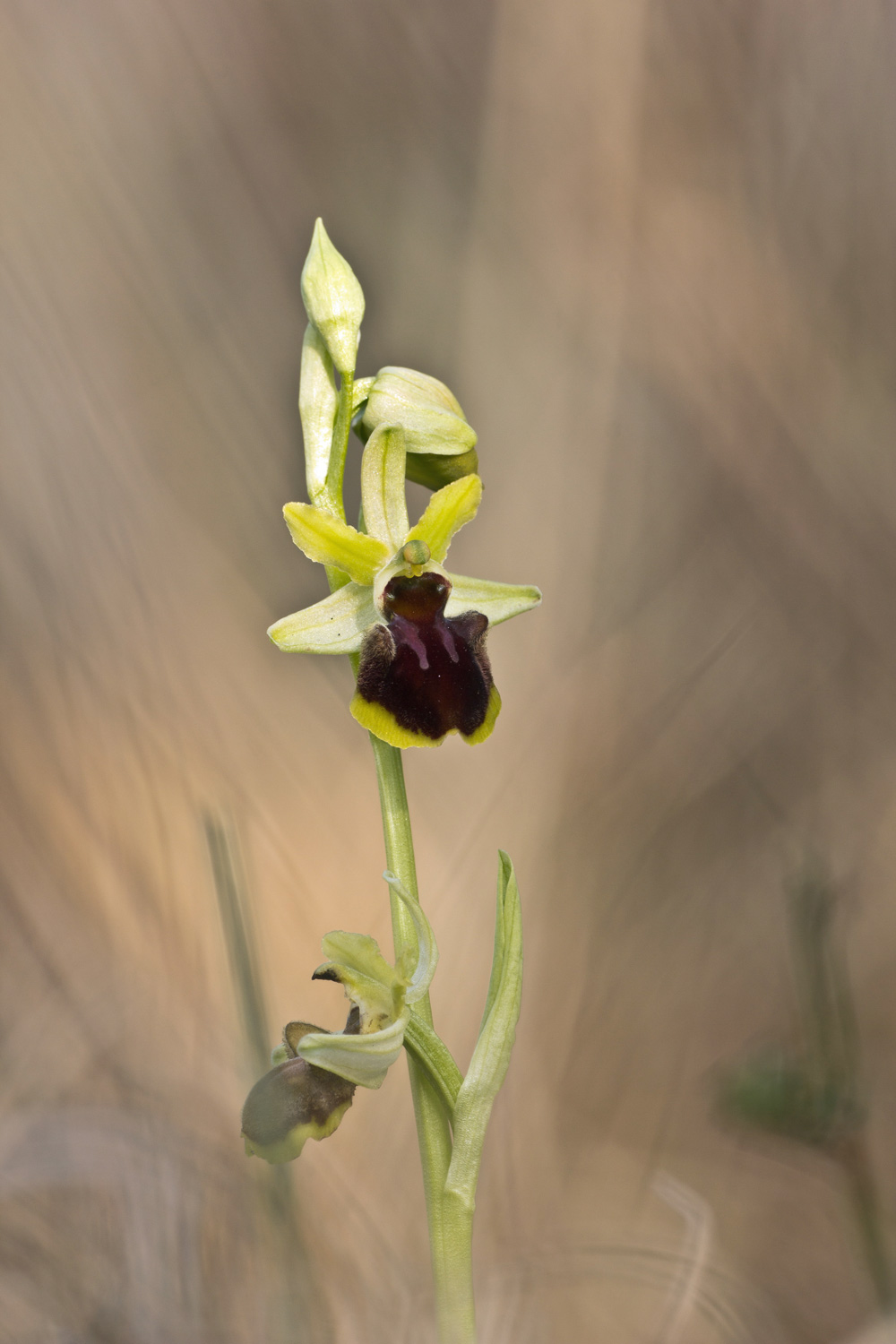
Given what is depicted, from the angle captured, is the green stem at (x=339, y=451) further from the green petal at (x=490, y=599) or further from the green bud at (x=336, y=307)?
the green petal at (x=490, y=599)

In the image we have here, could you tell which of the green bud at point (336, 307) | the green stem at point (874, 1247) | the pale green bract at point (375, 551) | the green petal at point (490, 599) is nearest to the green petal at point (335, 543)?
the pale green bract at point (375, 551)

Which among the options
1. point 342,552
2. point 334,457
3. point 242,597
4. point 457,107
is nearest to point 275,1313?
point 342,552

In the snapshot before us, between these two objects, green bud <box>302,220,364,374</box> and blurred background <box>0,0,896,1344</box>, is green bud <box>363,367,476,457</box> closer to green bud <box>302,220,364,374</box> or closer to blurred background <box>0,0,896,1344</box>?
green bud <box>302,220,364,374</box>

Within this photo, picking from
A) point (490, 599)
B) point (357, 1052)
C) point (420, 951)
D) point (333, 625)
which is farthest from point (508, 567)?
point (357, 1052)

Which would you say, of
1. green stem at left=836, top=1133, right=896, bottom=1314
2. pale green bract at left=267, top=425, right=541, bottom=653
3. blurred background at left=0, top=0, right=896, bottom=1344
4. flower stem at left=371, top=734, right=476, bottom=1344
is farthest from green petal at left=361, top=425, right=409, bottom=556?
green stem at left=836, top=1133, right=896, bottom=1314

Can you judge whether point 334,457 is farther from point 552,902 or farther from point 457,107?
point 457,107

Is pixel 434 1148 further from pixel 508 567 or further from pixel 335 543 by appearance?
pixel 508 567
